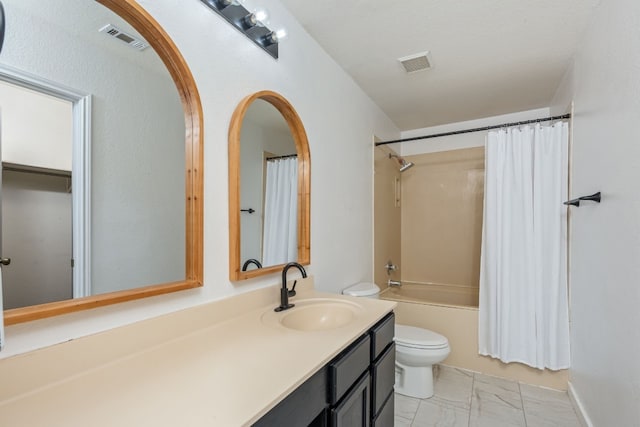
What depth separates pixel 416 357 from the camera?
78.2 inches

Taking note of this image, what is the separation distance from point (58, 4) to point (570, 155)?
2.82 metres

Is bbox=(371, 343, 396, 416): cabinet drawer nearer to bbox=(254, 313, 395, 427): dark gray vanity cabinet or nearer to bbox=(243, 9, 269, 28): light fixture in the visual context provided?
bbox=(254, 313, 395, 427): dark gray vanity cabinet

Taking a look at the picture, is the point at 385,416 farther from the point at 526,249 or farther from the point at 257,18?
the point at 257,18

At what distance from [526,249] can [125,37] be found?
266cm

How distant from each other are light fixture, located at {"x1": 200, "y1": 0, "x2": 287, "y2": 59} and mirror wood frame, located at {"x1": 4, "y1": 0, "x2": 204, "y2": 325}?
1.02 feet

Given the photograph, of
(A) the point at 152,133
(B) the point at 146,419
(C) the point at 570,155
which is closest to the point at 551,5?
(C) the point at 570,155

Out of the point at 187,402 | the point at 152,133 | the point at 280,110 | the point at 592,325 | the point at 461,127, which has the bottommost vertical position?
the point at 592,325

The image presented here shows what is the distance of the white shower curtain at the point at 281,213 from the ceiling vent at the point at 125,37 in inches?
28.4

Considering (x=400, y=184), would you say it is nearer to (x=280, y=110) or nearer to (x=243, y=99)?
(x=280, y=110)

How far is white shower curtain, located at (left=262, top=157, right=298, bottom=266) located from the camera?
1.53 m

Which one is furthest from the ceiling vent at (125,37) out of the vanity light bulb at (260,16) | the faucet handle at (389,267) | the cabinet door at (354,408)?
the faucet handle at (389,267)

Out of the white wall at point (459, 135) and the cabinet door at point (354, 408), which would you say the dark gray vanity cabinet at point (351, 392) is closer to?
the cabinet door at point (354, 408)

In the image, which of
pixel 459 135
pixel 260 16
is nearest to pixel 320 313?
pixel 260 16

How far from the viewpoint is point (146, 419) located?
0.58 metres
